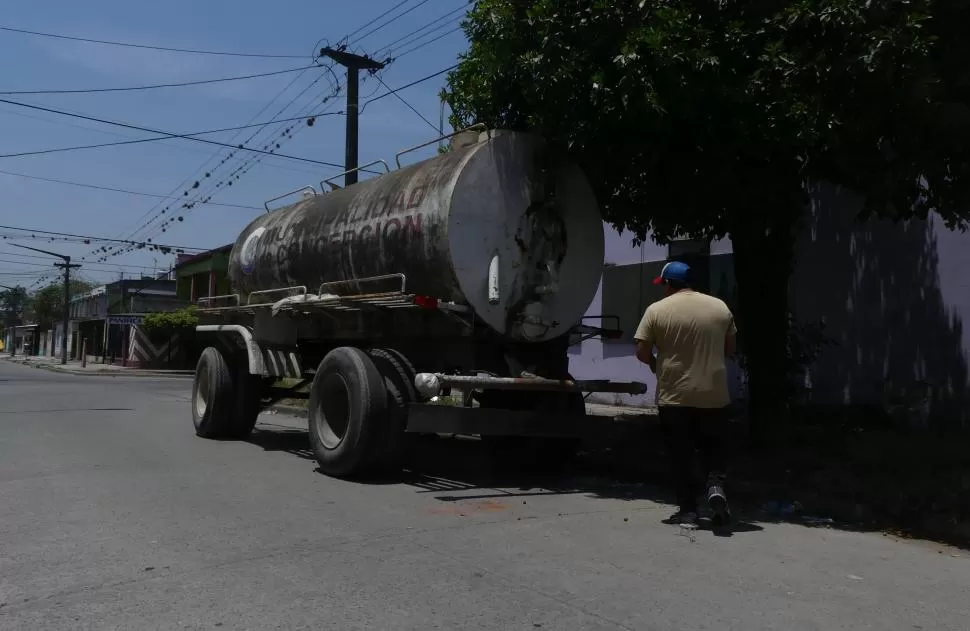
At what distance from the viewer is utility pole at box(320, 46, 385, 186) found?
17.8m

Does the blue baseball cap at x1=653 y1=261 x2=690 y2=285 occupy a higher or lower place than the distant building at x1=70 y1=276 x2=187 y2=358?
lower

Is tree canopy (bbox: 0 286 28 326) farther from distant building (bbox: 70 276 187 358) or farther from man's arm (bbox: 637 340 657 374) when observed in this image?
man's arm (bbox: 637 340 657 374)

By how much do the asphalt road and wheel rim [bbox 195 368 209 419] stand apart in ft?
9.30

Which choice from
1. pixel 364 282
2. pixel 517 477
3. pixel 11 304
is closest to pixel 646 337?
pixel 517 477

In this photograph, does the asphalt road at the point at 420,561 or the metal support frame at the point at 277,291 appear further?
the metal support frame at the point at 277,291

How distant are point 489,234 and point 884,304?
6.00 meters

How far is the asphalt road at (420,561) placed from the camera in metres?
4.03

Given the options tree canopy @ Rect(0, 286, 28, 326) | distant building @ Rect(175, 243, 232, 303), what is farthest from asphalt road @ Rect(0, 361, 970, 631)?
tree canopy @ Rect(0, 286, 28, 326)

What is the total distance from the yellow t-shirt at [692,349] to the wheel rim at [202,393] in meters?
6.90

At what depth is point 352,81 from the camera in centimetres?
1866

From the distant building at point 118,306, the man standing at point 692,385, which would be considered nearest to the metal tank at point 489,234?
the man standing at point 692,385

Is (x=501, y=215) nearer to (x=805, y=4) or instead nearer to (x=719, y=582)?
(x=805, y=4)

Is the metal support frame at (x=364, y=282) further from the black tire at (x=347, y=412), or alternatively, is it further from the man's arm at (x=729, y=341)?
the man's arm at (x=729, y=341)

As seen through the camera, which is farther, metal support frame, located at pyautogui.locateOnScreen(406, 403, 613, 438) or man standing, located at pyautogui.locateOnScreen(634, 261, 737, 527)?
metal support frame, located at pyautogui.locateOnScreen(406, 403, 613, 438)
